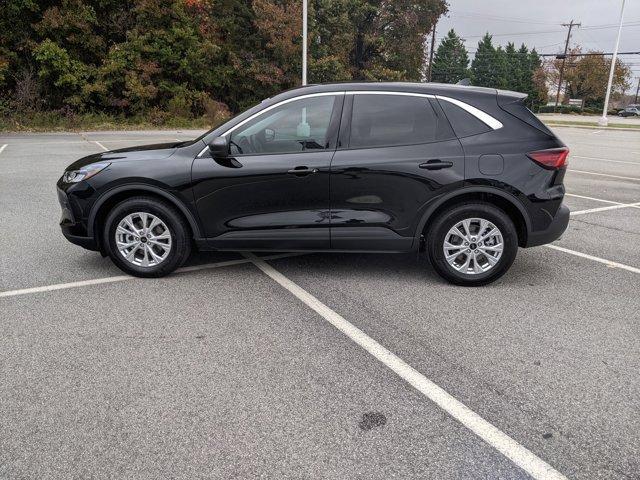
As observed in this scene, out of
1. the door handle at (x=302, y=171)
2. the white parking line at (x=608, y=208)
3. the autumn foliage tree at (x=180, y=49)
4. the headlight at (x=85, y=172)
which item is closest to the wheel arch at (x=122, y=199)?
the headlight at (x=85, y=172)

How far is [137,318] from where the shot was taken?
4105 mm

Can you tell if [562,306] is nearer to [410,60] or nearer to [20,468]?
[20,468]

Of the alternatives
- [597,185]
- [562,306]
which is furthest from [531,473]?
[597,185]

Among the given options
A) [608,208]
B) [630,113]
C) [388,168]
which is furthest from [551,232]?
[630,113]

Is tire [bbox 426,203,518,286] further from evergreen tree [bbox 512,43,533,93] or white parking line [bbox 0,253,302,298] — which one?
evergreen tree [bbox 512,43,533,93]

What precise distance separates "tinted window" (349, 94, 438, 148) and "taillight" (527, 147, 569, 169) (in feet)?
2.89

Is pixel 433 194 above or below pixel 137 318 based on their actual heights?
above

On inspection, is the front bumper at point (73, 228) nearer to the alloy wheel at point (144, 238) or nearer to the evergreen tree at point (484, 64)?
the alloy wheel at point (144, 238)

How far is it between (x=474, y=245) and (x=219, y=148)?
2.40 metres

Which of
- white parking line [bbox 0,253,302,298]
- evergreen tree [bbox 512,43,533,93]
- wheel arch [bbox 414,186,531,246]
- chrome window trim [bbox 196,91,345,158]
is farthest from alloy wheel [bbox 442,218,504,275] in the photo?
evergreen tree [bbox 512,43,533,93]

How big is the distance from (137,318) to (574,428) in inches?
121

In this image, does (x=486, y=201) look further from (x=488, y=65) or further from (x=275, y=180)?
(x=488, y=65)

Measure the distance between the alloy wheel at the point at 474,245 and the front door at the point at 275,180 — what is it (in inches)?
44.0

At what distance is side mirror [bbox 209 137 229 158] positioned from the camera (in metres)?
4.59
